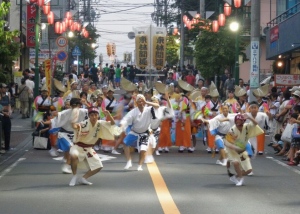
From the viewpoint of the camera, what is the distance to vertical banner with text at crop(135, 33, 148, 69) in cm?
3439

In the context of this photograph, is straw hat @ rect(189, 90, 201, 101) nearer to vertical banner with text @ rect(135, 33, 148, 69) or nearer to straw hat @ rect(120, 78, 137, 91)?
straw hat @ rect(120, 78, 137, 91)

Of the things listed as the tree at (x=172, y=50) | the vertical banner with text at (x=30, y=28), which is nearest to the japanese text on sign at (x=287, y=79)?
the vertical banner with text at (x=30, y=28)

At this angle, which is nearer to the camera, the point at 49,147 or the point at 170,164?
the point at 170,164

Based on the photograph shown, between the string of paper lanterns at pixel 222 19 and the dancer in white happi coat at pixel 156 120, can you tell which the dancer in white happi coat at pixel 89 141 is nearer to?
the dancer in white happi coat at pixel 156 120

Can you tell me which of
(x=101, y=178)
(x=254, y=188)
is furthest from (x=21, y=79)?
(x=254, y=188)

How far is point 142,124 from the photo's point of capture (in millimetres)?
18281

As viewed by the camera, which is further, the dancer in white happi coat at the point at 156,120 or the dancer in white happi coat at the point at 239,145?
the dancer in white happi coat at the point at 156,120

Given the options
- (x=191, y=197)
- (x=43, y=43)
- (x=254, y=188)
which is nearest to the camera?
(x=191, y=197)

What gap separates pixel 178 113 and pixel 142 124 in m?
5.63

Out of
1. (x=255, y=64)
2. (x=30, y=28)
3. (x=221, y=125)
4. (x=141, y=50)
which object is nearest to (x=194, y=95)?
(x=255, y=64)

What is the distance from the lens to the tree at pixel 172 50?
72438mm

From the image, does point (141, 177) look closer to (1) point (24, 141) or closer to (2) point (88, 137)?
(2) point (88, 137)

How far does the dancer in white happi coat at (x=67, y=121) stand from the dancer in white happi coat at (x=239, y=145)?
3.24 m

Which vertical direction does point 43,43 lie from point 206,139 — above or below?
above
